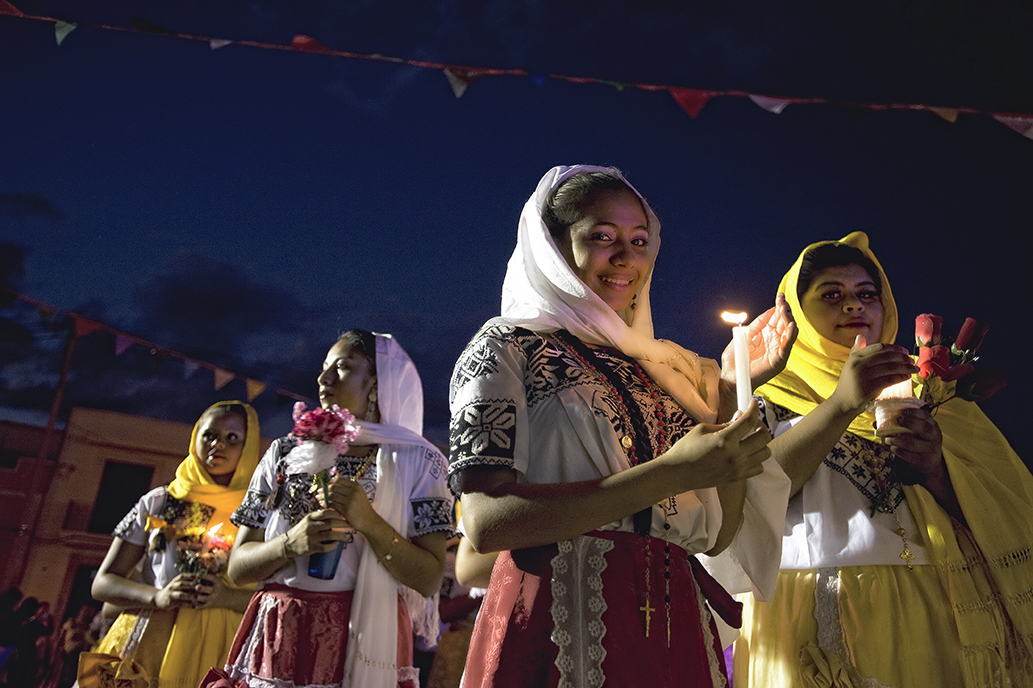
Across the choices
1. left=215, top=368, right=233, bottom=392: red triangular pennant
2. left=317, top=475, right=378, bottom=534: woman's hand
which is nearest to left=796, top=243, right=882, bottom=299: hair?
left=317, top=475, right=378, bottom=534: woman's hand

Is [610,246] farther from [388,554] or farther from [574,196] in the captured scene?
[388,554]

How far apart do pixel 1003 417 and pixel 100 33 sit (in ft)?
27.2

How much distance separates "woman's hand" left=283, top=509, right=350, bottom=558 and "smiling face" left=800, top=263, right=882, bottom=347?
1.67m

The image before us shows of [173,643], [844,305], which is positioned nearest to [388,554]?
[173,643]

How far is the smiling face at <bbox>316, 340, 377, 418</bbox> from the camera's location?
2.96 metres

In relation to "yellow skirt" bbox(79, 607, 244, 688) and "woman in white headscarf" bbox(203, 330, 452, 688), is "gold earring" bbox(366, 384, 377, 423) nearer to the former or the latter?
"woman in white headscarf" bbox(203, 330, 452, 688)

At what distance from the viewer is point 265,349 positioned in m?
8.47

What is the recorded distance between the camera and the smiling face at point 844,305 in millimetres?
2334

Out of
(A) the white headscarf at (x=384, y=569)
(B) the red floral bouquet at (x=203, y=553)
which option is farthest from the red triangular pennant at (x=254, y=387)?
(A) the white headscarf at (x=384, y=569)

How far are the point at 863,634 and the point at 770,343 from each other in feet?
2.43

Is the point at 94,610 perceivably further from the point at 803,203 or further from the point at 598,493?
the point at 598,493

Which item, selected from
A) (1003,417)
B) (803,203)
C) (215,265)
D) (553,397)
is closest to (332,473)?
(553,397)

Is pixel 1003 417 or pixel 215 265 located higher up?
pixel 215 265

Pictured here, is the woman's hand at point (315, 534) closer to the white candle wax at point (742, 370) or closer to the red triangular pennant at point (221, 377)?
the white candle wax at point (742, 370)
